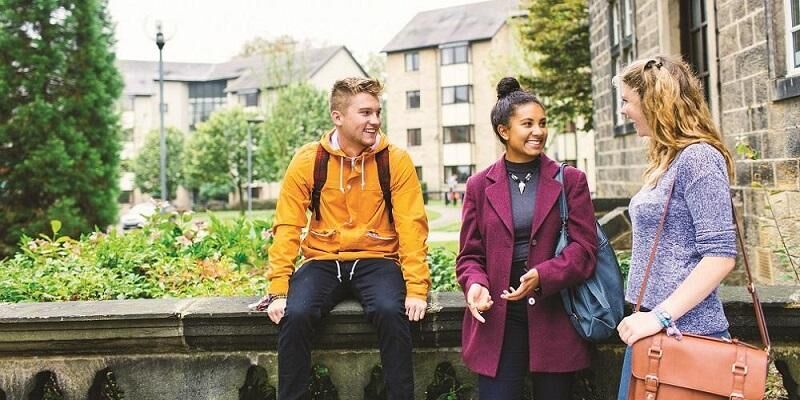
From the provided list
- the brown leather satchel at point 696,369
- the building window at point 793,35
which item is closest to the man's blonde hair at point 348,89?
the brown leather satchel at point 696,369

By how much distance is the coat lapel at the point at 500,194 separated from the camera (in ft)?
9.27

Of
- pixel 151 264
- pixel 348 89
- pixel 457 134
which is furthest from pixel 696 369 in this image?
pixel 457 134

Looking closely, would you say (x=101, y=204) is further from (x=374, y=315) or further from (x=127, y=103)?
(x=127, y=103)

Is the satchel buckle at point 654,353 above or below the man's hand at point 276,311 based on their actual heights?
below

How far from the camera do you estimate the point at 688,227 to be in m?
2.38

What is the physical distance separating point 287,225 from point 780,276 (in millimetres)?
4999

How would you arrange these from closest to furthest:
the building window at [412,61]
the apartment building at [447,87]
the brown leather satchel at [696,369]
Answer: the brown leather satchel at [696,369], the apartment building at [447,87], the building window at [412,61]

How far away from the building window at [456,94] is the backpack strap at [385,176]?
153 ft

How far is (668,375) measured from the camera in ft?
7.39

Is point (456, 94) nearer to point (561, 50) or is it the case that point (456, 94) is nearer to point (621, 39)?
point (561, 50)

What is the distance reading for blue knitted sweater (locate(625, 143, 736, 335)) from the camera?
2.27 meters

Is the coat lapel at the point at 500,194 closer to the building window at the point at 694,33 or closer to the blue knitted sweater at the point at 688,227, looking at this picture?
the blue knitted sweater at the point at 688,227

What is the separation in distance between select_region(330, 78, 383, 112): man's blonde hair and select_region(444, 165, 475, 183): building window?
46.2m

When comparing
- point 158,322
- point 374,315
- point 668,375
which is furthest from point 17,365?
point 668,375
